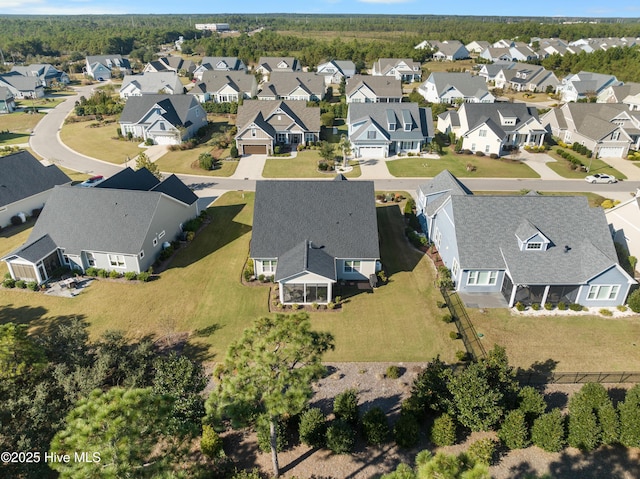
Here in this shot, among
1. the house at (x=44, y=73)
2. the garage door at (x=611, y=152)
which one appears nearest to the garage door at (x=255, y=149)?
the garage door at (x=611, y=152)

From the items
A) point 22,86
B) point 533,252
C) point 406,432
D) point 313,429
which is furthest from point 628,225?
point 22,86

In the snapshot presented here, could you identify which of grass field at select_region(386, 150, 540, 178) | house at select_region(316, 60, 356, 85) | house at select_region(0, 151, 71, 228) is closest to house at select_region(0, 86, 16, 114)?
house at select_region(0, 151, 71, 228)

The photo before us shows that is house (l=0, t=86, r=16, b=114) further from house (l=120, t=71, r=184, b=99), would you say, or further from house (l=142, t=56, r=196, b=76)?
house (l=142, t=56, r=196, b=76)

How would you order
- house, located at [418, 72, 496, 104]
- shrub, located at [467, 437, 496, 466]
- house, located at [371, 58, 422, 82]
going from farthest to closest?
1. house, located at [371, 58, 422, 82]
2. house, located at [418, 72, 496, 104]
3. shrub, located at [467, 437, 496, 466]

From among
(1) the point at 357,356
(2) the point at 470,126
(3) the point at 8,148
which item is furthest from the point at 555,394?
(3) the point at 8,148

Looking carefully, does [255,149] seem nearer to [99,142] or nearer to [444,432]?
[99,142]

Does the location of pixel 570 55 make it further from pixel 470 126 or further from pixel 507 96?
pixel 470 126

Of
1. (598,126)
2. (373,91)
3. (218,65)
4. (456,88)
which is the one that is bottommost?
(598,126)
